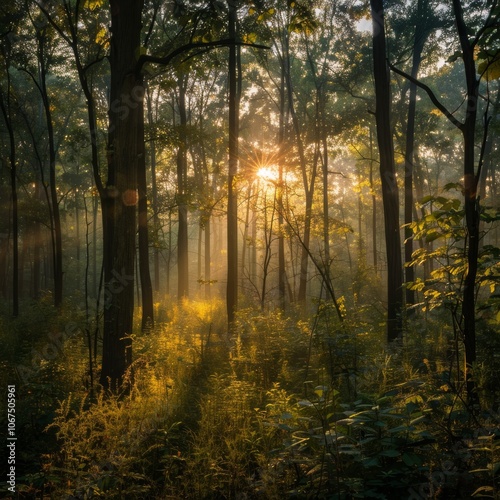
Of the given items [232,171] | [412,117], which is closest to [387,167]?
[232,171]

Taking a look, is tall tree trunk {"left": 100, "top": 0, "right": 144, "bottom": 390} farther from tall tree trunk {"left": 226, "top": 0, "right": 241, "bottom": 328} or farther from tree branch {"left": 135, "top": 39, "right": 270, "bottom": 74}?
tall tree trunk {"left": 226, "top": 0, "right": 241, "bottom": 328}

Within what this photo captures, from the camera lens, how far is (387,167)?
8.47 metres

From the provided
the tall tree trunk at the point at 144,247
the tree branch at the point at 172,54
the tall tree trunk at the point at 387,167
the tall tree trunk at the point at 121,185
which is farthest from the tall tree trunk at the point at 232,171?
the tree branch at the point at 172,54

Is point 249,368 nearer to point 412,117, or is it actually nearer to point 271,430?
point 271,430

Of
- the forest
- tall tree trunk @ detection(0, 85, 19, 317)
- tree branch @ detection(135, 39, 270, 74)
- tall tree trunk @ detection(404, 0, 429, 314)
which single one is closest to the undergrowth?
the forest

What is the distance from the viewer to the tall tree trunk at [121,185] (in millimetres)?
5902

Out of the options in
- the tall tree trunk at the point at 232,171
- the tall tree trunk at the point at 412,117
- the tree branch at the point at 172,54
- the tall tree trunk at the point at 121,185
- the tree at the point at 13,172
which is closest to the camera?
the tree branch at the point at 172,54

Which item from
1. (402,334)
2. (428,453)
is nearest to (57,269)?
(402,334)

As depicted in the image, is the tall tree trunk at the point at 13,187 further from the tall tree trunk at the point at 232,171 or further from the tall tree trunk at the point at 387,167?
the tall tree trunk at the point at 387,167

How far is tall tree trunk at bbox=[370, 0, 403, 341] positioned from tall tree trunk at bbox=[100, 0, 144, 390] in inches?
178

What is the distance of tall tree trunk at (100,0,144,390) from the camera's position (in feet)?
19.4

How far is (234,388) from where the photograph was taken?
17.4 feet

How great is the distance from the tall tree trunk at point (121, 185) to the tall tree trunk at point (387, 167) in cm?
451

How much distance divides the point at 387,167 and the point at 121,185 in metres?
5.00
